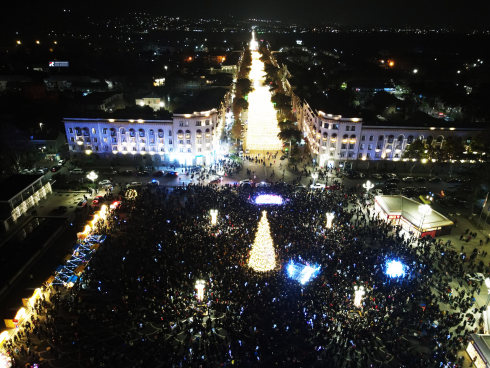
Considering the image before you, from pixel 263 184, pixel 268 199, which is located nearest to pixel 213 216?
pixel 268 199

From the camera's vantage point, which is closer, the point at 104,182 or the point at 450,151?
the point at 104,182

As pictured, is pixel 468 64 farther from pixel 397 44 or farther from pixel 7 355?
pixel 7 355

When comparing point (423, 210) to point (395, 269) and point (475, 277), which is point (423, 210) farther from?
point (395, 269)

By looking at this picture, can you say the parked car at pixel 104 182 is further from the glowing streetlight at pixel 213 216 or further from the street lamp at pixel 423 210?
the street lamp at pixel 423 210

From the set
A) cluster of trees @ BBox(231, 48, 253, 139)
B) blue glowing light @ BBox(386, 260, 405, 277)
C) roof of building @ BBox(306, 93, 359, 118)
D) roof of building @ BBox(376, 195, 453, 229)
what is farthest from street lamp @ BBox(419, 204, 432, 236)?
cluster of trees @ BBox(231, 48, 253, 139)

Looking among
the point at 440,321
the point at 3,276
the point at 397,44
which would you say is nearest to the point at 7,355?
the point at 3,276

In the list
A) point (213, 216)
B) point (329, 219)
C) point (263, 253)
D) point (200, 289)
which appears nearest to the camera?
point (200, 289)

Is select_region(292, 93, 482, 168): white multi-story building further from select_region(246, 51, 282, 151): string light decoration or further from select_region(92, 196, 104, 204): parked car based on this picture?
select_region(92, 196, 104, 204): parked car

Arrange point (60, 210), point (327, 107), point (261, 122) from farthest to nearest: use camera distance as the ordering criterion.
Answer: point (261, 122) → point (327, 107) → point (60, 210)
